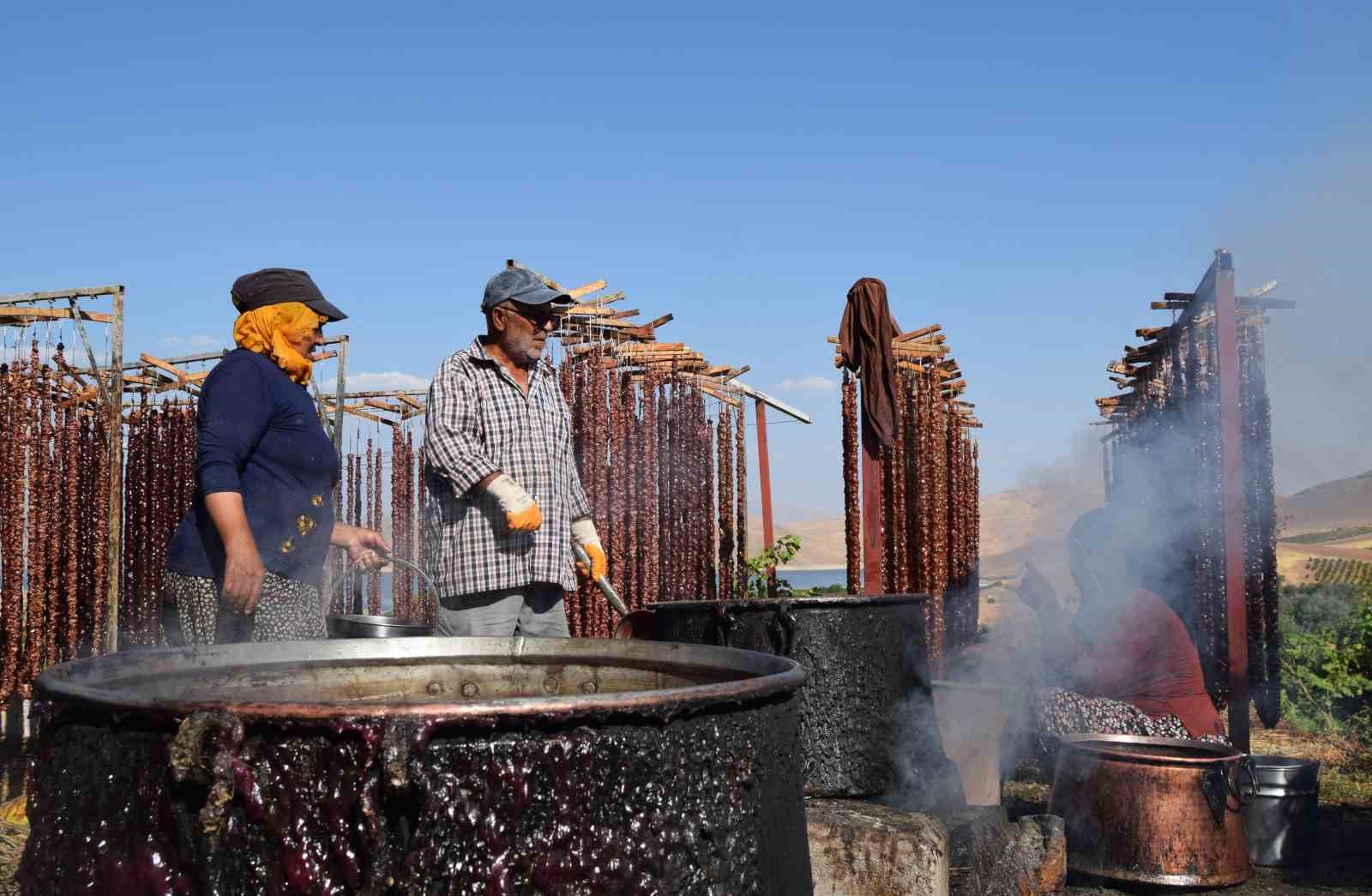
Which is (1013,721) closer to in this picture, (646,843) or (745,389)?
(745,389)

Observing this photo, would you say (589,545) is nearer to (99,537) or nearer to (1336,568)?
(99,537)

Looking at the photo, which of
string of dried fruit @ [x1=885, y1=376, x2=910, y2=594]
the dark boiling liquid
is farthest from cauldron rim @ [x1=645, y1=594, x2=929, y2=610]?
string of dried fruit @ [x1=885, y1=376, x2=910, y2=594]

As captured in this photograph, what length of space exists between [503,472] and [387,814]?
7.97ft

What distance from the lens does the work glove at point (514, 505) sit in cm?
340

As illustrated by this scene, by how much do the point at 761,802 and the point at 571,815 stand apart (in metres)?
0.36

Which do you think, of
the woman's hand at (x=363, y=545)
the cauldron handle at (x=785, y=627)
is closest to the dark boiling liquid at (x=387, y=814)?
the woman's hand at (x=363, y=545)

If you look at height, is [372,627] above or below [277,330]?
below

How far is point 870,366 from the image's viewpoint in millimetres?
6488

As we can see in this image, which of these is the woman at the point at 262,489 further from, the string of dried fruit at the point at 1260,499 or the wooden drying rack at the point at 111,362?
the string of dried fruit at the point at 1260,499

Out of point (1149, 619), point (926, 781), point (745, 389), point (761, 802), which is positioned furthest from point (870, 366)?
point (761, 802)

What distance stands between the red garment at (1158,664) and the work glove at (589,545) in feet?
11.2

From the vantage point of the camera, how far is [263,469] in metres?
3.43

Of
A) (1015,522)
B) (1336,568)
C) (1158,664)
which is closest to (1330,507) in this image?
(1015,522)

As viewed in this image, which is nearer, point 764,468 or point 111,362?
point 111,362
